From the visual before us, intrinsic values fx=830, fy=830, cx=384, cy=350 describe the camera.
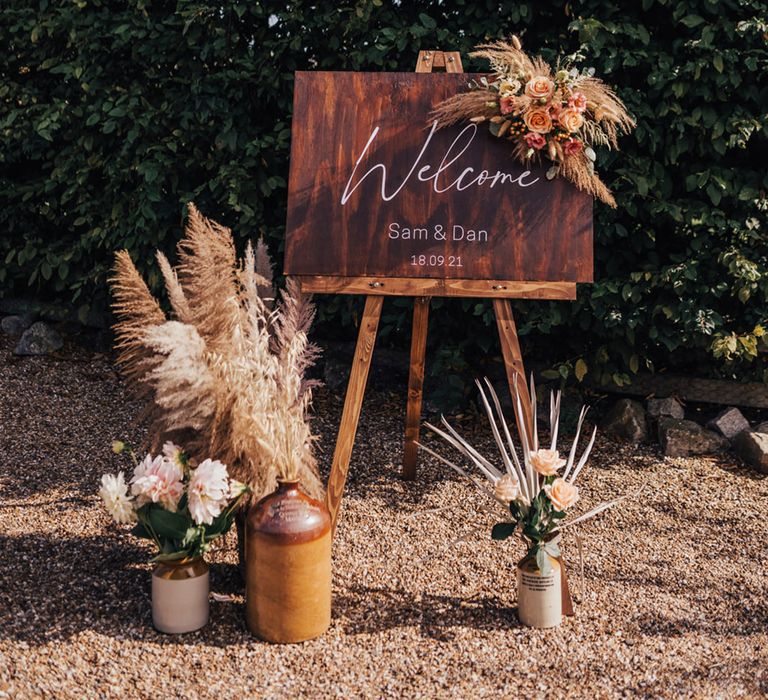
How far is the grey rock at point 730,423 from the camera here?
4.08 meters

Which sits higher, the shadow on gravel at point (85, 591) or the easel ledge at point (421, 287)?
the easel ledge at point (421, 287)

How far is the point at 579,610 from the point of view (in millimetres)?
2598

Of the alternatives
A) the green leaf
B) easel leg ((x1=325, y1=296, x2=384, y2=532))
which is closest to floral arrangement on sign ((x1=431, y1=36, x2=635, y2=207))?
easel leg ((x1=325, y1=296, x2=384, y2=532))

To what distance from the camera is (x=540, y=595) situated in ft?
8.08

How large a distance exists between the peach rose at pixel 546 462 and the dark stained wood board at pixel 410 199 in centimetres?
68

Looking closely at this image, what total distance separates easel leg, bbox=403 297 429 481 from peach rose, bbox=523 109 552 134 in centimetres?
80

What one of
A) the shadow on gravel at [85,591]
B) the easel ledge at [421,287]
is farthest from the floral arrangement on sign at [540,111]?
the shadow on gravel at [85,591]

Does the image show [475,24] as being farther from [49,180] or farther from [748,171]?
[49,180]

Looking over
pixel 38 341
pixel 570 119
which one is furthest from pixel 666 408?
pixel 38 341

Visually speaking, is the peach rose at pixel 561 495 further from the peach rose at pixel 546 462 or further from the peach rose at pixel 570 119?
the peach rose at pixel 570 119

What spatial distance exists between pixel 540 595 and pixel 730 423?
208 cm

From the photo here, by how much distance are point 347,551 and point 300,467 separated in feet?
1.81

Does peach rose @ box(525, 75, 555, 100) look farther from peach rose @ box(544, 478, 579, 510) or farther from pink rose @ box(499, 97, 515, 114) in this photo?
peach rose @ box(544, 478, 579, 510)

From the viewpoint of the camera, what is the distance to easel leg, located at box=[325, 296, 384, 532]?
110 inches
